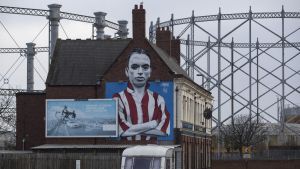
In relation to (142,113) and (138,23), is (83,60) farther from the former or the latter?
(142,113)

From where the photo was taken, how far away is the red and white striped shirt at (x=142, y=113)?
52000 millimetres

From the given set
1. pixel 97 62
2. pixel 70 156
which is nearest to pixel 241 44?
pixel 97 62

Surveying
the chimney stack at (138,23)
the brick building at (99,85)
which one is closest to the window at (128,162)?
the brick building at (99,85)

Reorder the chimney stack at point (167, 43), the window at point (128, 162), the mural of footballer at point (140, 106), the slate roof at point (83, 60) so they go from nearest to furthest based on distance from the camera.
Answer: the window at point (128, 162), the mural of footballer at point (140, 106), the slate roof at point (83, 60), the chimney stack at point (167, 43)

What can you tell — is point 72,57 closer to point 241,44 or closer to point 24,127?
point 24,127

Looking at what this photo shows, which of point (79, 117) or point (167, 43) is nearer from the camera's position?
point (79, 117)

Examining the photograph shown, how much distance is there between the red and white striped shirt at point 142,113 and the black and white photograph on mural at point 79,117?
29.9 inches

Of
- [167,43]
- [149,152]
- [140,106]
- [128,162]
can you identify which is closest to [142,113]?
[140,106]

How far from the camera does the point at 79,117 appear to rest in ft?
173

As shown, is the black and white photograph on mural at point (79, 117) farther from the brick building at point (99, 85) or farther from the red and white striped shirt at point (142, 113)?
the red and white striped shirt at point (142, 113)

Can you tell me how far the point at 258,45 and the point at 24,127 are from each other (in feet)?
118

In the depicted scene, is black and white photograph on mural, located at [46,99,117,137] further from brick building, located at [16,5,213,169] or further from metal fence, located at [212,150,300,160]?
metal fence, located at [212,150,300,160]

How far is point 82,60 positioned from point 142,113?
6732 mm

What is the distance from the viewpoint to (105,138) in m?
52.3
